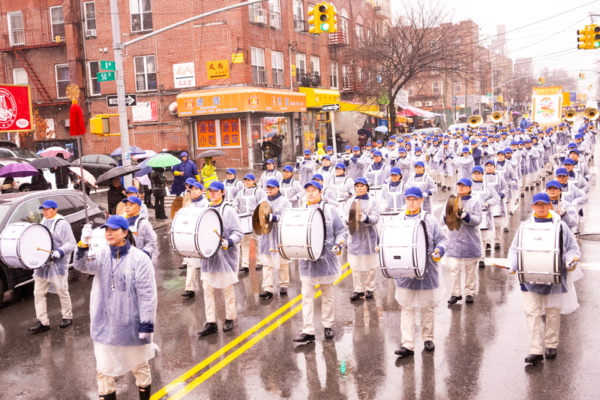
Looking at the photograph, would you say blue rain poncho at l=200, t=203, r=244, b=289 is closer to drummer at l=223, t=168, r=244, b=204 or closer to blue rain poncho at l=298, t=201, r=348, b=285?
blue rain poncho at l=298, t=201, r=348, b=285

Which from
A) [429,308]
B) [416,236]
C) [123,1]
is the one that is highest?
[123,1]

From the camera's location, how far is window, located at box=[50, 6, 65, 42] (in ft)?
112

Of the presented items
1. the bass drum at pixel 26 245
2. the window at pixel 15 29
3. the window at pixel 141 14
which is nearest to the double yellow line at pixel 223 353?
the bass drum at pixel 26 245

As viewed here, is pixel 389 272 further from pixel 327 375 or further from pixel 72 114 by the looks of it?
pixel 72 114

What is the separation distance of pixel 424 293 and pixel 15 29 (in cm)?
3506

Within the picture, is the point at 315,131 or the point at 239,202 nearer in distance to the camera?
the point at 239,202

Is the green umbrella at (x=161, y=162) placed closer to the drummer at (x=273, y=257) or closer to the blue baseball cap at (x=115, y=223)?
the drummer at (x=273, y=257)

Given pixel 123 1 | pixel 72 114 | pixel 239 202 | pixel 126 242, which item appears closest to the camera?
pixel 126 242

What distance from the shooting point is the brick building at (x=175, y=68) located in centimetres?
3120

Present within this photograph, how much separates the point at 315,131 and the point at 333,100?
2.47m

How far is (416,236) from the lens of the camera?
22.0 ft

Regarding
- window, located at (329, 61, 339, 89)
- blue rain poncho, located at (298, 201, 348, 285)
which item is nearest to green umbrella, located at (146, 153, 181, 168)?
blue rain poncho, located at (298, 201, 348, 285)

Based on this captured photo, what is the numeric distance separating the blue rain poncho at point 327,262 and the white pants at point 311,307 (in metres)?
0.09

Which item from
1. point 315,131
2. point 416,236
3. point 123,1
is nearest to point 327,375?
point 416,236
